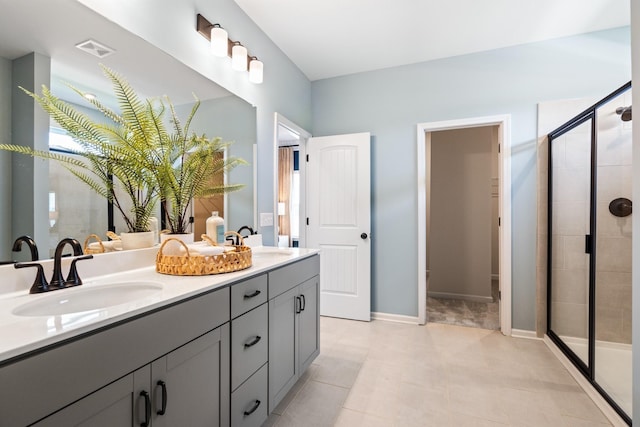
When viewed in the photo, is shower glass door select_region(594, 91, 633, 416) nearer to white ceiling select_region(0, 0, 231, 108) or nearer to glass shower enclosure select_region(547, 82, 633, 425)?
glass shower enclosure select_region(547, 82, 633, 425)

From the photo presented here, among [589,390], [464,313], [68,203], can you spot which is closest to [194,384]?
[68,203]

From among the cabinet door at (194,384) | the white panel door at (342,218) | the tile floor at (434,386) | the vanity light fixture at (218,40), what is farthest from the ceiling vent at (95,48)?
the white panel door at (342,218)

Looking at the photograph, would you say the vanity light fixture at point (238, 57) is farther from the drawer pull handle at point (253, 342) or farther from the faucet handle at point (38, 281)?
the drawer pull handle at point (253, 342)

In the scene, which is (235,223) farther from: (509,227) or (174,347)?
(509,227)

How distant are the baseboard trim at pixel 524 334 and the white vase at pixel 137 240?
123 inches

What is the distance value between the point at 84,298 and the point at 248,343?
2.18 ft

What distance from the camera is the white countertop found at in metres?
0.68

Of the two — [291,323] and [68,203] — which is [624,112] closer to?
[291,323]

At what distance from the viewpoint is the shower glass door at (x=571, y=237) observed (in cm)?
217

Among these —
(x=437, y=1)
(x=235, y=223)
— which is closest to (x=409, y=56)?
(x=437, y=1)

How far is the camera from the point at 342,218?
129 inches

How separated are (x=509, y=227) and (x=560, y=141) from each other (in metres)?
0.83

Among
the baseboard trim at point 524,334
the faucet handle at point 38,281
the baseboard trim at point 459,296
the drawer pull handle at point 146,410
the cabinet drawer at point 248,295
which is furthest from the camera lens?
the baseboard trim at point 459,296

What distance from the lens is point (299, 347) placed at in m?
1.88
